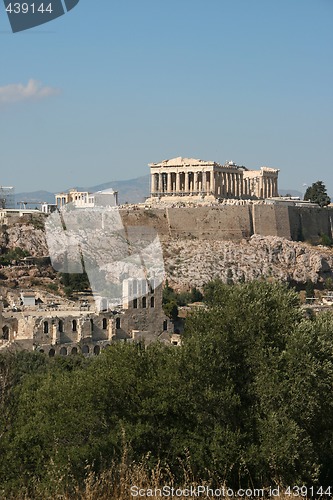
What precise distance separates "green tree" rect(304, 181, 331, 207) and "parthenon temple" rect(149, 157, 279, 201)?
167 inches

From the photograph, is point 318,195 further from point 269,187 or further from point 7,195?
point 7,195

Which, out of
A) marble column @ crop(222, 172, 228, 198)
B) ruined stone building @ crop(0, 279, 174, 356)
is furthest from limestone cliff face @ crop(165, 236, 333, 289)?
ruined stone building @ crop(0, 279, 174, 356)

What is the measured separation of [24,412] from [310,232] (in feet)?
166

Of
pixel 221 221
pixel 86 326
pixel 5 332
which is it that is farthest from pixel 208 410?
pixel 221 221

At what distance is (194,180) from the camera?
67.2m

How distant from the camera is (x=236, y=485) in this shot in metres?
13.8

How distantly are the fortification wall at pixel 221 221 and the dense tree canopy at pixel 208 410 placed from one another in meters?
42.0

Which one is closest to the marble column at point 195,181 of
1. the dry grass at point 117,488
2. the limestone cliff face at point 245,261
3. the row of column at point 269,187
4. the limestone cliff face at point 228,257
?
the limestone cliff face at point 228,257

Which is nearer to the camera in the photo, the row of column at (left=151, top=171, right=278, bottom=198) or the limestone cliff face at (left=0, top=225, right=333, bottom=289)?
the limestone cliff face at (left=0, top=225, right=333, bottom=289)

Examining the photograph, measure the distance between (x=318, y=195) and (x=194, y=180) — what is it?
31.1ft

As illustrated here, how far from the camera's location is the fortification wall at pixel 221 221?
59594 millimetres

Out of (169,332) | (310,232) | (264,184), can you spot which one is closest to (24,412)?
(169,332)

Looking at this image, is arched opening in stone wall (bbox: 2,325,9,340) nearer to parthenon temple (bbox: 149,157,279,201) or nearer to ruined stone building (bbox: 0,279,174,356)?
ruined stone building (bbox: 0,279,174,356)

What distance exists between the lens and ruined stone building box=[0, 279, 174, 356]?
31438 millimetres
